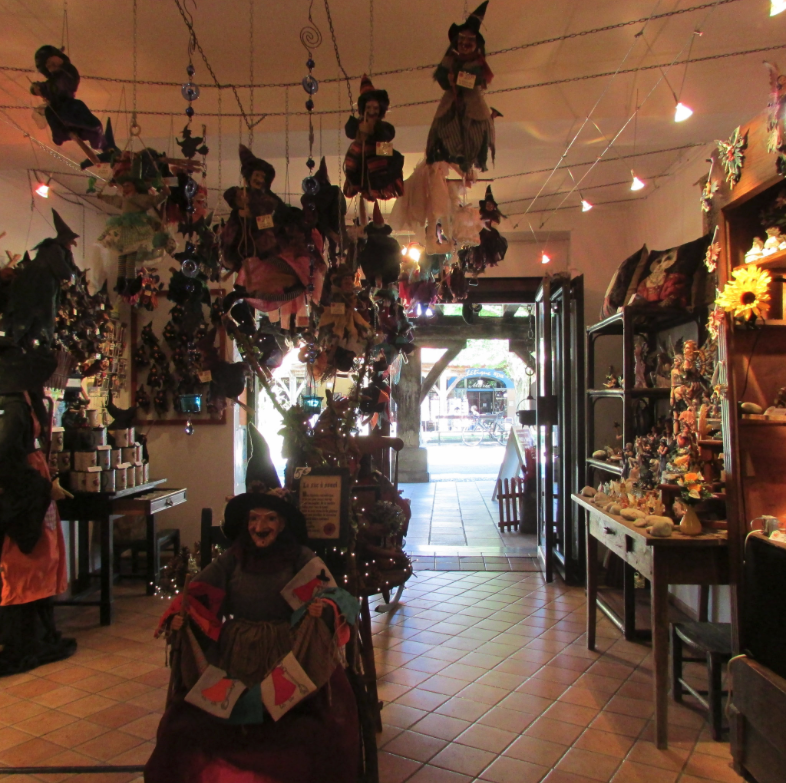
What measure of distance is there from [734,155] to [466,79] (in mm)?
1138

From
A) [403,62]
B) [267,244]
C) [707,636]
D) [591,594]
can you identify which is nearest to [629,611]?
[591,594]

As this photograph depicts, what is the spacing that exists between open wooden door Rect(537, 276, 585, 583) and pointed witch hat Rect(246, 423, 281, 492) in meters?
2.91

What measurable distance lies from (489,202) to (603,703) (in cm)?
Answer: 237

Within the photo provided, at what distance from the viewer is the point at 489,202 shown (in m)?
2.83

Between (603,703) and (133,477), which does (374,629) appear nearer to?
(603,703)

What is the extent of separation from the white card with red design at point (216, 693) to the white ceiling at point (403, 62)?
8.19 feet

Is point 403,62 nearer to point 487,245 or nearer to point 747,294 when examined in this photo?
point 487,245

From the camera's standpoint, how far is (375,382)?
8.73 feet

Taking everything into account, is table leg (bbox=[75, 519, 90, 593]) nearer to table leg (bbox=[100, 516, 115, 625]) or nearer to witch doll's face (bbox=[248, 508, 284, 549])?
table leg (bbox=[100, 516, 115, 625])

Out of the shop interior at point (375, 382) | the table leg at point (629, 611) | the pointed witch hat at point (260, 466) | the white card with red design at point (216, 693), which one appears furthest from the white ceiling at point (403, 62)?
the table leg at point (629, 611)

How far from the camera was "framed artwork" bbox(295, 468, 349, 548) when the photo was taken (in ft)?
7.14

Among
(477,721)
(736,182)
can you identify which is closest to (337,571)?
(477,721)

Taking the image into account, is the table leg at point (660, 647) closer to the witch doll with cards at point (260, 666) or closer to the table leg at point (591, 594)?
the table leg at point (591, 594)

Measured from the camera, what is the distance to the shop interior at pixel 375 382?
6.79 feet
